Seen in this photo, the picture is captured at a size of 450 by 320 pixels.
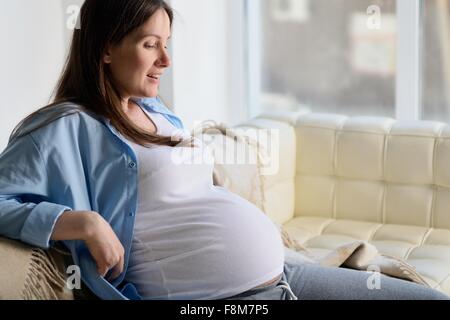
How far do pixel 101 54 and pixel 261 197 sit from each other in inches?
36.7

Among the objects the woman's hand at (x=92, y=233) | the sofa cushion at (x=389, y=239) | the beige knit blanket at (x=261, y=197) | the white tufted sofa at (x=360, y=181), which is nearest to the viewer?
the woman's hand at (x=92, y=233)

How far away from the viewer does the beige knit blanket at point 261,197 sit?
2018 mm

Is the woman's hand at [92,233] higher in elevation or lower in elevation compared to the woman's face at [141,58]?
lower

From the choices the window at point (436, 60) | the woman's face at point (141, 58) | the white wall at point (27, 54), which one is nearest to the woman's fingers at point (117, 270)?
the woman's face at point (141, 58)

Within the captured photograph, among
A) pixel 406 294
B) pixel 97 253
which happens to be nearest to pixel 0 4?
pixel 97 253

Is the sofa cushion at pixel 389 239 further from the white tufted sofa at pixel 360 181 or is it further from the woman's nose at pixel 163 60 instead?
the woman's nose at pixel 163 60

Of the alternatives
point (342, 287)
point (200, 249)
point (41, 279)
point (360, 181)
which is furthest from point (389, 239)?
point (41, 279)

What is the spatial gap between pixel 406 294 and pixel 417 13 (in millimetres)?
1727

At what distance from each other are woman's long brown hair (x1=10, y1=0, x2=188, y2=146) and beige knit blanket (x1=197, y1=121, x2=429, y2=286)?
1.61 ft

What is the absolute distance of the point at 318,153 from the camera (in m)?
2.76

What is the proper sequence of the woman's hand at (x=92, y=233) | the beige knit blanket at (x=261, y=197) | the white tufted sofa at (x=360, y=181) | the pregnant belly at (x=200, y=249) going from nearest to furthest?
the woman's hand at (x=92, y=233)
the pregnant belly at (x=200, y=249)
the beige knit blanket at (x=261, y=197)
the white tufted sofa at (x=360, y=181)

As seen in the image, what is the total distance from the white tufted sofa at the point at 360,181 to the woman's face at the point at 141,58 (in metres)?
0.97

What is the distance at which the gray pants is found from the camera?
1684 mm

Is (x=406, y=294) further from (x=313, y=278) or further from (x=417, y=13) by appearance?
(x=417, y=13)
